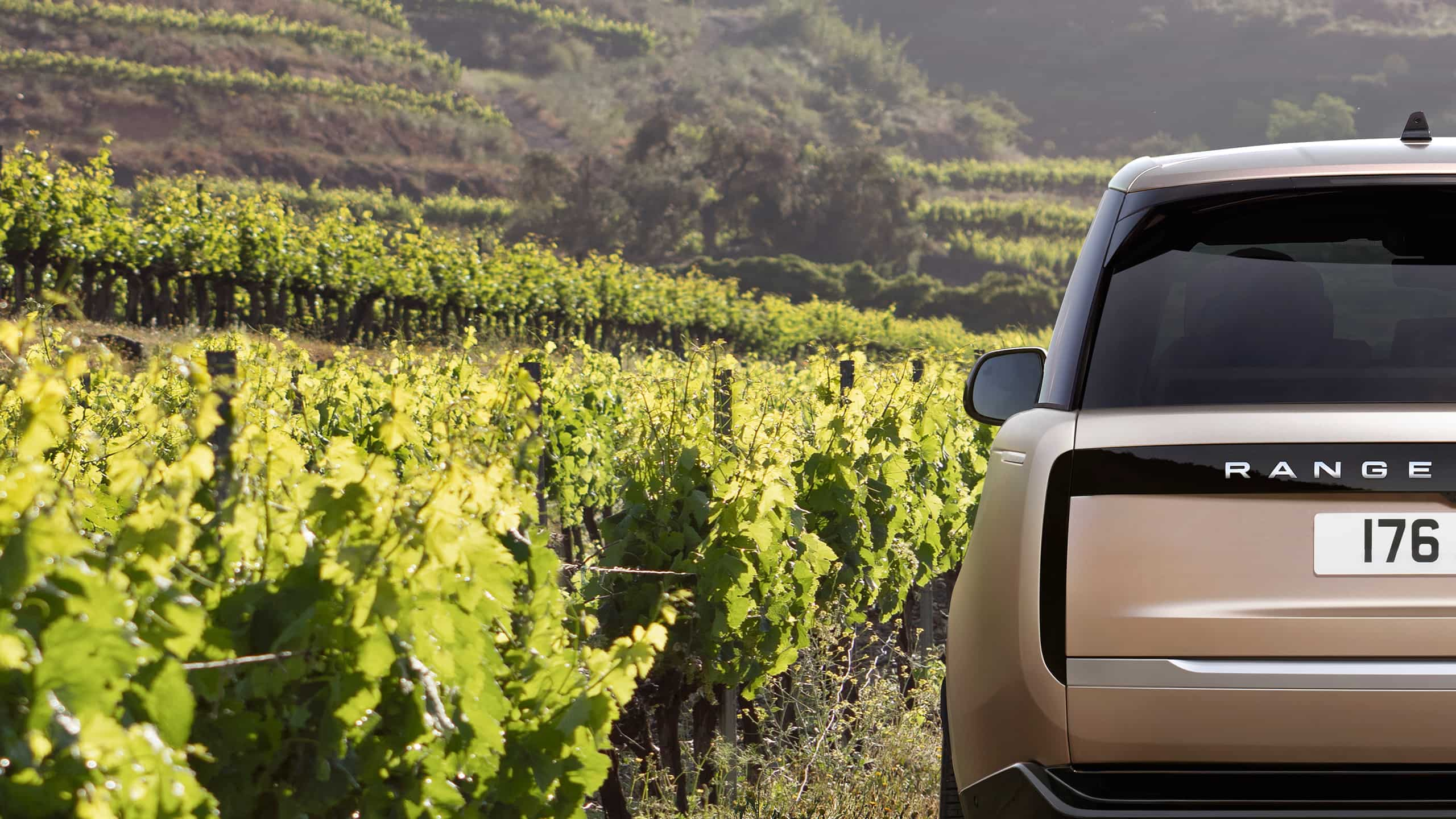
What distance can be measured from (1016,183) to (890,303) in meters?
44.2

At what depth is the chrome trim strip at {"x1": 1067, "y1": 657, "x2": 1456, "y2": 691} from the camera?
2.22 metres

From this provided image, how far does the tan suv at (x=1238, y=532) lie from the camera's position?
2230 millimetres

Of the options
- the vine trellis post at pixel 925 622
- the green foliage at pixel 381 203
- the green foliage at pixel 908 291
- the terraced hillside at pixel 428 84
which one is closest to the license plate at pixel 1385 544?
the vine trellis post at pixel 925 622

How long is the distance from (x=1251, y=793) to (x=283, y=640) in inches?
61.8

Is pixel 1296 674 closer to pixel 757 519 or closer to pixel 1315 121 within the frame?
pixel 757 519

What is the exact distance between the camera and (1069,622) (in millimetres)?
2340

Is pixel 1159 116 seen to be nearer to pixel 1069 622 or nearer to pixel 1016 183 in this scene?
pixel 1016 183

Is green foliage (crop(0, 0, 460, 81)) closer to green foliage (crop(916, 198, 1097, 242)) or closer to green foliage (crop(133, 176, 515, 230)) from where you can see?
green foliage (crop(133, 176, 515, 230))

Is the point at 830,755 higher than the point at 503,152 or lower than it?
higher

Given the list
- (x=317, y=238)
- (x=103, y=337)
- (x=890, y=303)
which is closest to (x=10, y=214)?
(x=103, y=337)

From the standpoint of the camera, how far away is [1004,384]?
317 cm

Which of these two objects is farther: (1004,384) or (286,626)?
(1004,384)

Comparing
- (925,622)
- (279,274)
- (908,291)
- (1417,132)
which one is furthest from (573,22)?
(1417,132)

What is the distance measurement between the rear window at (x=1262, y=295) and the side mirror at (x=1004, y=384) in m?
0.50
